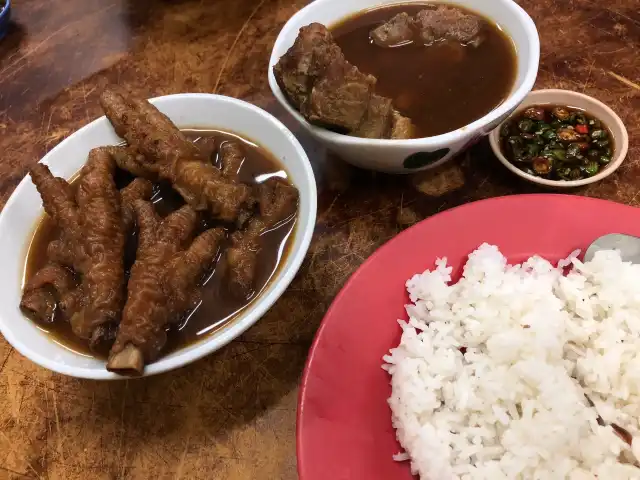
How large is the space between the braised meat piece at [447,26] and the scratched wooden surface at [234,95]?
1.80 feet

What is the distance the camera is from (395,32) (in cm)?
260

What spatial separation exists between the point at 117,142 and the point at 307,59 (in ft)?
3.22

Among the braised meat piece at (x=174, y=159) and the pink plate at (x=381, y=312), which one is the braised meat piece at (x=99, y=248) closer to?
the braised meat piece at (x=174, y=159)

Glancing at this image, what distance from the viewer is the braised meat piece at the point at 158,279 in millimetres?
1729

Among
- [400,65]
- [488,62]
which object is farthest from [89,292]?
[488,62]

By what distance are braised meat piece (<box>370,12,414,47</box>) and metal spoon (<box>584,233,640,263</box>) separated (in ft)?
4.31

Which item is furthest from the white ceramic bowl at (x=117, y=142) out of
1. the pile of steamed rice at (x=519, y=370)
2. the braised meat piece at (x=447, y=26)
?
the braised meat piece at (x=447, y=26)

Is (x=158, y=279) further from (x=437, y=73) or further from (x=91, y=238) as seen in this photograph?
(x=437, y=73)

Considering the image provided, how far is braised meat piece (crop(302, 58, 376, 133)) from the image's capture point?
2.06 meters

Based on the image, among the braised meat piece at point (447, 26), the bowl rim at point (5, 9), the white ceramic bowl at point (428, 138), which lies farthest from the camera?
the bowl rim at point (5, 9)

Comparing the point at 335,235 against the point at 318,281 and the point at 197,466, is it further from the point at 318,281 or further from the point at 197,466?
the point at 197,466

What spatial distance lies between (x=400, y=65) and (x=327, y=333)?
54.5 inches

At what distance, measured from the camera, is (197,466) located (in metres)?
2.00

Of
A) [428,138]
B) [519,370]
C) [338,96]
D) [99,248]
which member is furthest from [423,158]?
[99,248]
